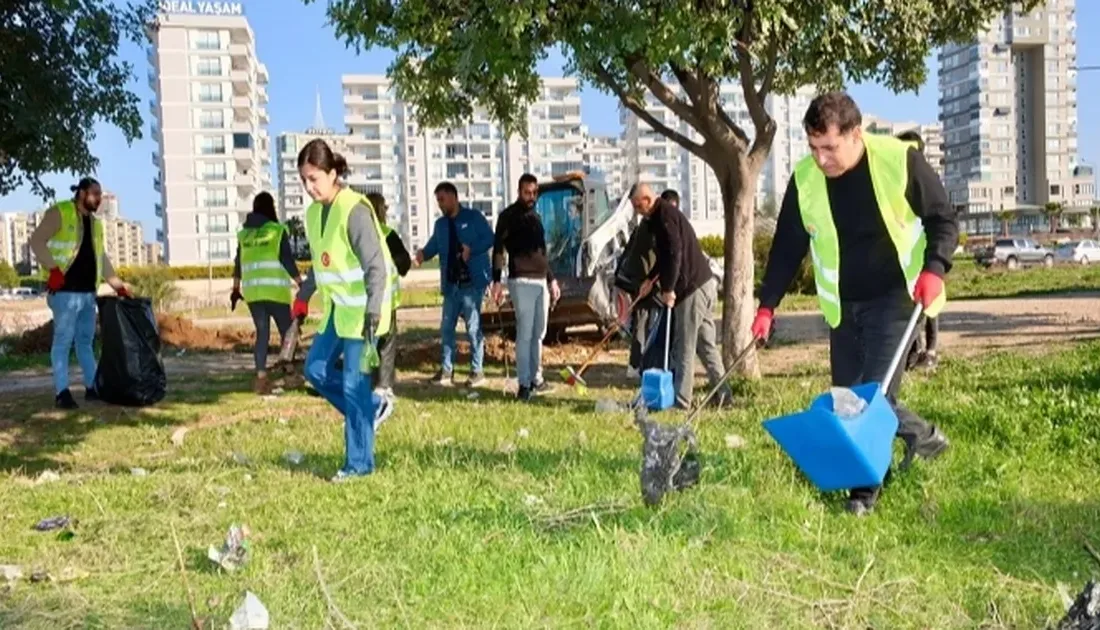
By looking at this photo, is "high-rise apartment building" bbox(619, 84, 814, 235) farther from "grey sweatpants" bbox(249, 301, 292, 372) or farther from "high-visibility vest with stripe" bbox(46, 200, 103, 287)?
"high-visibility vest with stripe" bbox(46, 200, 103, 287)

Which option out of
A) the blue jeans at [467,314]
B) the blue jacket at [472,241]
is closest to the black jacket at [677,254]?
the blue jacket at [472,241]

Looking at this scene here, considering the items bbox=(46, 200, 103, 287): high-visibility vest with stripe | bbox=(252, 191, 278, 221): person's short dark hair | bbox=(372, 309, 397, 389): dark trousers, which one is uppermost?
bbox=(252, 191, 278, 221): person's short dark hair

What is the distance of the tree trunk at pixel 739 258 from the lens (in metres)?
9.73

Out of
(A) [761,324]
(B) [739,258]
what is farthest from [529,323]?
(A) [761,324]

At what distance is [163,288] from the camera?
2828 cm

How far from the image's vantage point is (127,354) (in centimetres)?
879

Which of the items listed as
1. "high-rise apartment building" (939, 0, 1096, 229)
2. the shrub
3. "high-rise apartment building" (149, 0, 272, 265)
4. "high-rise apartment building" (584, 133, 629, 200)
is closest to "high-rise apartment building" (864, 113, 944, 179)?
"high-rise apartment building" (939, 0, 1096, 229)

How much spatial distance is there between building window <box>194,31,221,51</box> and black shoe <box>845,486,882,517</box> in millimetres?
87918

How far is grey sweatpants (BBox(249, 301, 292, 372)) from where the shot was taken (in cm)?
955

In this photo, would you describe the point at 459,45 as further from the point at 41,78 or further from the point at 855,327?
the point at 855,327

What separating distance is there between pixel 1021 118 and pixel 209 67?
283ft

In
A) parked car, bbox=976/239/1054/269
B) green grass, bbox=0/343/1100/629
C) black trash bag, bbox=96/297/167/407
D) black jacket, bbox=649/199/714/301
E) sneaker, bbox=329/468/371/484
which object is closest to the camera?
green grass, bbox=0/343/1100/629

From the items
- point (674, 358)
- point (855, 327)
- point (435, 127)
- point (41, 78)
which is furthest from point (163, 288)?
point (855, 327)

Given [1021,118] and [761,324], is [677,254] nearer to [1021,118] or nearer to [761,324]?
[761,324]
